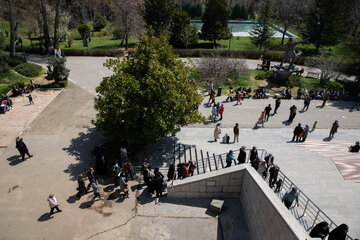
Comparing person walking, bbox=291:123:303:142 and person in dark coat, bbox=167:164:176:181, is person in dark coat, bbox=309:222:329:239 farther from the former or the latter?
person walking, bbox=291:123:303:142

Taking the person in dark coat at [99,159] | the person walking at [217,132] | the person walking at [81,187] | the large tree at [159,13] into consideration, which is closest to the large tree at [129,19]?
the large tree at [159,13]

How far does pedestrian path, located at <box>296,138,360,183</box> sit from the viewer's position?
13093 millimetres

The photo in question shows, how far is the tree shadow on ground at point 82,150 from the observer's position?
47.4 ft

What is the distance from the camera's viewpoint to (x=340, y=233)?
7762 millimetres

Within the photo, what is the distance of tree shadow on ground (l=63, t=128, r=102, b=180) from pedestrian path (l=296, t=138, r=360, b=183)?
13.3 m

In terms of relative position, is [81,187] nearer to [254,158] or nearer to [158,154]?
[158,154]

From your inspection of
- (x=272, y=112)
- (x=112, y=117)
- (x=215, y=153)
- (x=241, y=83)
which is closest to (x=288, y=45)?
(x=241, y=83)

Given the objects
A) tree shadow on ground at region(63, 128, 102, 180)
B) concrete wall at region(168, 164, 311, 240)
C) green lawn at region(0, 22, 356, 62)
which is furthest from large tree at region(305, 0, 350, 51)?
tree shadow on ground at region(63, 128, 102, 180)

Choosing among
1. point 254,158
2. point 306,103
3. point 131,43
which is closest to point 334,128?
point 306,103

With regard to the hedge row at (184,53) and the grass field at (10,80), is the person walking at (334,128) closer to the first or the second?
the hedge row at (184,53)

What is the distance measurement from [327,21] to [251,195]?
39949mm

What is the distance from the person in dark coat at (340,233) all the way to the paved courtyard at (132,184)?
2.18 m

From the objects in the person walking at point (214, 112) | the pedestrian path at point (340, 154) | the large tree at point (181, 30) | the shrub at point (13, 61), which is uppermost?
the large tree at point (181, 30)

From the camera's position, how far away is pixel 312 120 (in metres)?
20.5
